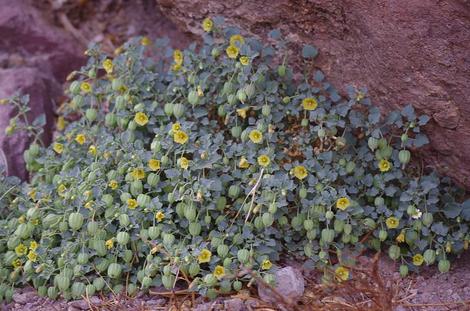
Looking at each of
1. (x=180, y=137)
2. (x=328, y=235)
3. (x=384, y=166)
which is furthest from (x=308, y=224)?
(x=180, y=137)

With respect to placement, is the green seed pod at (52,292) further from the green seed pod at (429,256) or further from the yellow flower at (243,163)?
the green seed pod at (429,256)

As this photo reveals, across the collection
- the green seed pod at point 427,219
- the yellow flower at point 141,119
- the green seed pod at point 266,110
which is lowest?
the green seed pod at point 427,219

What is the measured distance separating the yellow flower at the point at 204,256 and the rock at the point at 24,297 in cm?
74

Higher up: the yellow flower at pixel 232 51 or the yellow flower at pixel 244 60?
the yellow flower at pixel 232 51

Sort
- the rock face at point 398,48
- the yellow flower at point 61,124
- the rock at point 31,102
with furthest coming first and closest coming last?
the yellow flower at point 61,124 < the rock at point 31,102 < the rock face at point 398,48

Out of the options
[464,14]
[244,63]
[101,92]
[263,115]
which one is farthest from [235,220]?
[464,14]

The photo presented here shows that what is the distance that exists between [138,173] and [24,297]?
27.3 inches

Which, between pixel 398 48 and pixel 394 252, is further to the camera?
pixel 394 252

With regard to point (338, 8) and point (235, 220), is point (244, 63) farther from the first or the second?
point (235, 220)

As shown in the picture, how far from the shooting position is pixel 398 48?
2.84 meters

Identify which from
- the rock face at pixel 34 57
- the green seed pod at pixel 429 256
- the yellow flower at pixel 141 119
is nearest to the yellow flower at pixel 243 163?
the yellow flower at pixel 141 119

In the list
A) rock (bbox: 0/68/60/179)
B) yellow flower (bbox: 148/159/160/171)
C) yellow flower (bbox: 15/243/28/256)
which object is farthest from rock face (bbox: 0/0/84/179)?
yellow flower (bbox: 148/159/160/171)

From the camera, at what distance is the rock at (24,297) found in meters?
2.91

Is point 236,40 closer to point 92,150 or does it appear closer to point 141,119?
point 141,119
